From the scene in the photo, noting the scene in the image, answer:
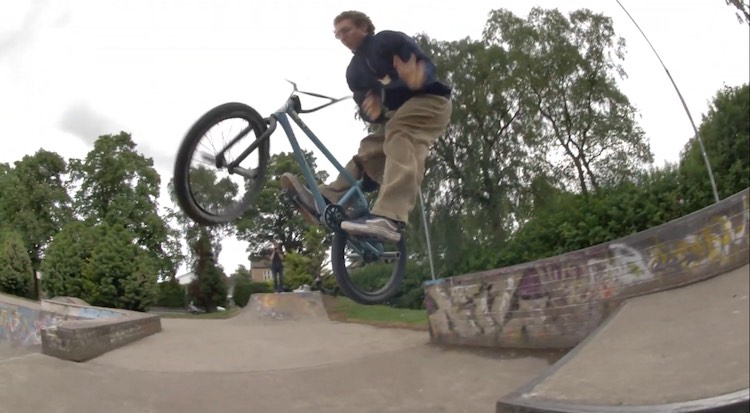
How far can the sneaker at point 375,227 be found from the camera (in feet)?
12.7

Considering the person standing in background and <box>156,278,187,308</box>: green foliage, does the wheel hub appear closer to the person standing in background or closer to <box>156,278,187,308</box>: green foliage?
the person standing in background

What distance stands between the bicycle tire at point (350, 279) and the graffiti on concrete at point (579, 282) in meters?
3.01

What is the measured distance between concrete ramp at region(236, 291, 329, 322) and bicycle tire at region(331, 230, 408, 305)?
17.5 metres

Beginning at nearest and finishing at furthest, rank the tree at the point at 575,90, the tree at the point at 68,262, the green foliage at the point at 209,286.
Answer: the tree at the point at 575,90
the tree at the point at 68,262
the green foliage at the point at 209,286

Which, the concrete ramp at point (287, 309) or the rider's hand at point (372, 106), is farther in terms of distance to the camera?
the concrete ramp at point (287, 309)

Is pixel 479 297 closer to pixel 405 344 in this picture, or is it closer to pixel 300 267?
pixel 405 344

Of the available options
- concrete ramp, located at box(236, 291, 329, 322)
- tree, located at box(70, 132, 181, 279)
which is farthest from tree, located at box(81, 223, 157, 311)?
concrete ramp, located at box(236, 291, 329, 322)

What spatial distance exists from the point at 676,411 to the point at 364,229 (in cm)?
212

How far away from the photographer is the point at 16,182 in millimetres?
43125

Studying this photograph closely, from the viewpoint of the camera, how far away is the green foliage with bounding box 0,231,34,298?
36.0 metres

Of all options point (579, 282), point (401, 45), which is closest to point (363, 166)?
point (401, 45)

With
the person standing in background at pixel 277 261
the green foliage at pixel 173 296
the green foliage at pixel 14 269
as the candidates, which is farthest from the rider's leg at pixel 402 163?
the green foliage at pixel 173 296

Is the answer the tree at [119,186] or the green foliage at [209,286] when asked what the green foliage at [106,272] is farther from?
the green foliage at [209,286]

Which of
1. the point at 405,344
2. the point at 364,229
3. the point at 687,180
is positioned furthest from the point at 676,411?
the point at 405,344
